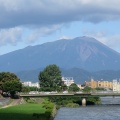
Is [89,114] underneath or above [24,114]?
underneath

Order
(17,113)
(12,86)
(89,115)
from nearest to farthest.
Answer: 1. (17,113)
2. (89,115)
3. (12,86)

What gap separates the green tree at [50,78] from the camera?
163250mm

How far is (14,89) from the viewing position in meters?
124

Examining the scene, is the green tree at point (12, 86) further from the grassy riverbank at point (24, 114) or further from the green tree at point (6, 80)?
the grassy riverbank at point (24, 114)

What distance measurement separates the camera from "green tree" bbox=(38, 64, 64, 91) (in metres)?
163

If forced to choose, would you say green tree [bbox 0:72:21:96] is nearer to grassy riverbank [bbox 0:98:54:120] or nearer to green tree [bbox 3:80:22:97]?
green tree [bbox 3:80:22:97]

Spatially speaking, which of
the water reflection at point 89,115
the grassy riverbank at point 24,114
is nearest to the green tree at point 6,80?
the water reflection at point 89,115

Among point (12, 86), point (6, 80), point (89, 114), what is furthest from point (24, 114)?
point (6, 80)

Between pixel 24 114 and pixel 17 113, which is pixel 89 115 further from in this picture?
pixel 24 114

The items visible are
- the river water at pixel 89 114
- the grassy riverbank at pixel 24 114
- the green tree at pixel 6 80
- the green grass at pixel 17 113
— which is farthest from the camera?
the green tree at pixel 6 80

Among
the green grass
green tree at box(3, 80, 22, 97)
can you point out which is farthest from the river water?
green tree at box(3, 80, 22, 97)

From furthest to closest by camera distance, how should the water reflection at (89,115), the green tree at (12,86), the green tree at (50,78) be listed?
1. the green tree at (50,78)
2. the green tree at (12,86)
3. the water reflection at (89,115)

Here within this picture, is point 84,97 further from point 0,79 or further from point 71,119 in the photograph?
point 71,119

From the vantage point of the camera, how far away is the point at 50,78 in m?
163
